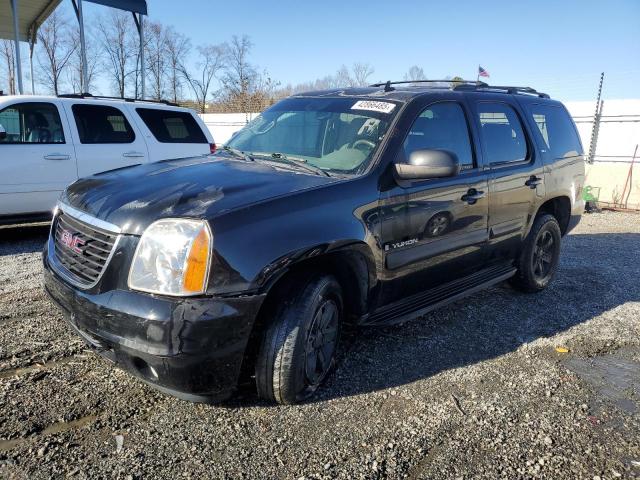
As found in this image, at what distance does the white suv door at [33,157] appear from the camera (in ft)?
20.0

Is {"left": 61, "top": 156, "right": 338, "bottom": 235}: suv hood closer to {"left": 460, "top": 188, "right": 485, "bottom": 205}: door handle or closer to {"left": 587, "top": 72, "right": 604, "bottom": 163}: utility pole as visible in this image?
{"left": 460, "top": 188, "right": 485, "bottom": 205}: door handle

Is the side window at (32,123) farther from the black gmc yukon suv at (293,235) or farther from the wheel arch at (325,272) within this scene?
the wheel arch at (325,272)

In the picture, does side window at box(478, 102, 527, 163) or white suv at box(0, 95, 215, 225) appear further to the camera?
white suv at box(0, 95, 215, 225)

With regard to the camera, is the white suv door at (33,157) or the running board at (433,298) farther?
the white suv door at (33,157)

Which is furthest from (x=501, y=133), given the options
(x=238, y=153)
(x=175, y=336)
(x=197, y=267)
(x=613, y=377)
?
(x=175, y=336)

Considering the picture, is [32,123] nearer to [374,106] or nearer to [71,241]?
[71,241]

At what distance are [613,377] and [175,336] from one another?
299 cm

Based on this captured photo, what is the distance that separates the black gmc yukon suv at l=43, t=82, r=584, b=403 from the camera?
2.39 metres

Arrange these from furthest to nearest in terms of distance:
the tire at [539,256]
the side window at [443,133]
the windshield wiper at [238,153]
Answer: the tire at [539,256] < the windshield wiper at [238,153] < the side window at [443,133]

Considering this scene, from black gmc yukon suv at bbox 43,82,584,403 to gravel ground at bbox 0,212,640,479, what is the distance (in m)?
0.26

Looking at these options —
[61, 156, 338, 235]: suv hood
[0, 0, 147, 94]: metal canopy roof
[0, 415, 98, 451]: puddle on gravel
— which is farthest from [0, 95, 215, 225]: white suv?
[0, 0, 147, 94]: metal canopy roof

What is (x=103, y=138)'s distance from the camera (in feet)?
22.5

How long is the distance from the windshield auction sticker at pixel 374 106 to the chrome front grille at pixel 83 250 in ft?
6.55

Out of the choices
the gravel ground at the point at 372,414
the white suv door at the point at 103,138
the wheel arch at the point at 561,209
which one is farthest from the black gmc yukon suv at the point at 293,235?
the white suv door at the point at 103,138
